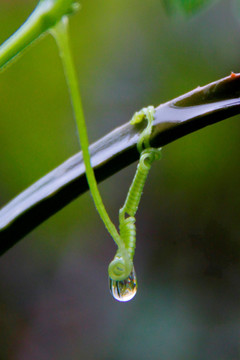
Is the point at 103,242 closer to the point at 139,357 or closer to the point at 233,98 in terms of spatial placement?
the point at 139,357

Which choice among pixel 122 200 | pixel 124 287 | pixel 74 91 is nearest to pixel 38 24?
pixel 74 91

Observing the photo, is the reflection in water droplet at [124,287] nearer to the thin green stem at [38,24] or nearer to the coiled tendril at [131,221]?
the coiled tendril at [131,221]

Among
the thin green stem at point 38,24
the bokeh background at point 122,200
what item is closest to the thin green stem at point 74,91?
the thin green stem at point 38,24

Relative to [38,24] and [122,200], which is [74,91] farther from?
[122,200]

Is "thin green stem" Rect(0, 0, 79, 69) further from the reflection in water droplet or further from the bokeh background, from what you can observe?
the bokeh background

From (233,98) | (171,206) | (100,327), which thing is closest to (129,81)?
(171,206)
